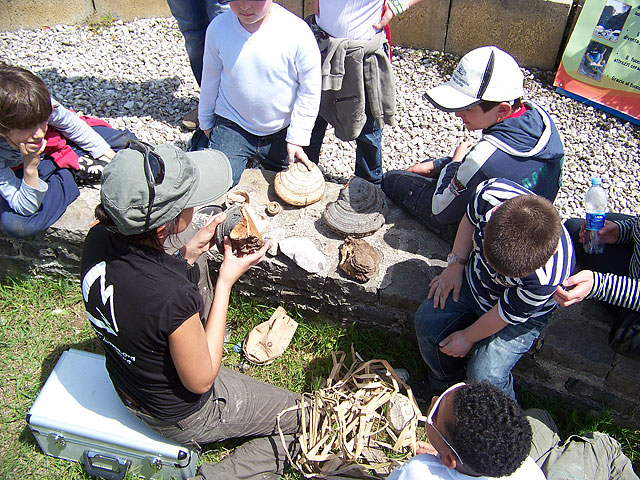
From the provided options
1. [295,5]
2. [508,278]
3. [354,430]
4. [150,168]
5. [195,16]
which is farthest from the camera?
[295,5]

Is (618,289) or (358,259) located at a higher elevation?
(618,289)

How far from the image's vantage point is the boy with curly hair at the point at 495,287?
212 cm

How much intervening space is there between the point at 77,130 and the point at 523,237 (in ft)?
8.83

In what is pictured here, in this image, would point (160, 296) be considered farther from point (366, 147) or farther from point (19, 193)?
point (366, 147)

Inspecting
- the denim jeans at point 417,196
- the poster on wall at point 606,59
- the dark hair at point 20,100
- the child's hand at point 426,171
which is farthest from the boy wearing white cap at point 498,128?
the poster on wall at point 606,59

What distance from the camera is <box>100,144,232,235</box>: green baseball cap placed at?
1813mm

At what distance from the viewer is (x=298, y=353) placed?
329 cm

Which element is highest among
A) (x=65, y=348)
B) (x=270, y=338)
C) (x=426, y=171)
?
(x=426, y=171)

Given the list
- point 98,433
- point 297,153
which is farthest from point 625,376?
point 98,433

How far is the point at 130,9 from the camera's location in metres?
5.95

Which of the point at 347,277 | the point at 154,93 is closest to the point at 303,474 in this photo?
the point at 347,277

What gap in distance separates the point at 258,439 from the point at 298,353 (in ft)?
2.20

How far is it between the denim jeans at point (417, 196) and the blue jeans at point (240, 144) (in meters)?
0.78

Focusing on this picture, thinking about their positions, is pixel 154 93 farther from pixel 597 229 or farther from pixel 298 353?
pixel 597 229
